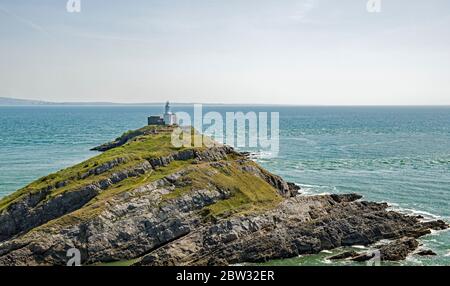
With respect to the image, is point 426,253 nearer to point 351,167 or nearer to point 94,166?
point 94,166

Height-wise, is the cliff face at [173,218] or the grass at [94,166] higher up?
the grass at [94,166]

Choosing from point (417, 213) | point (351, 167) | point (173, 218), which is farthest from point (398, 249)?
point (351, 167)

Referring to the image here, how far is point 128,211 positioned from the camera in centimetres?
4781

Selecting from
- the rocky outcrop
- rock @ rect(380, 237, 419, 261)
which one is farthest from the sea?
the rocky outcrop

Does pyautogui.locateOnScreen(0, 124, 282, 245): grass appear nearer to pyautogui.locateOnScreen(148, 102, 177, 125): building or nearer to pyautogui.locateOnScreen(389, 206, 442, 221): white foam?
pyautogui.locateOnScreen(389, 206, 442, 221): white foam

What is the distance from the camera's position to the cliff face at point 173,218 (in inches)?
1720

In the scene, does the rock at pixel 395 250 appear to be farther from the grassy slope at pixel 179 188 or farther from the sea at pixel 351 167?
the grassy slope at pixel 179 188

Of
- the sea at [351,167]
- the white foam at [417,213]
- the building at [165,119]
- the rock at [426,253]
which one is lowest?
the rock at [426,253]

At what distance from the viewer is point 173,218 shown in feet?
157

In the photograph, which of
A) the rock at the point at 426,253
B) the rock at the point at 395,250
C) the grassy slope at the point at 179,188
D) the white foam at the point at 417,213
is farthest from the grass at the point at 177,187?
the rock at the point at 426,253

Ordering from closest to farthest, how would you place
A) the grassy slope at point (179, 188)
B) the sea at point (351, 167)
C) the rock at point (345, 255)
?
the rock at point (345, 255) < the grassy slope at point (179, 188) < the sea at point (351, 167)

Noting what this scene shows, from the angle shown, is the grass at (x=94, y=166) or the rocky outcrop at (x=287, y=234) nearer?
the rocky outcrop at (x=287, y=234)

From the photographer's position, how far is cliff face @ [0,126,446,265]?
4369 centimetres
